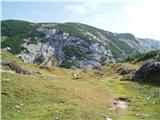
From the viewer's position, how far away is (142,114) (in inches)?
1737

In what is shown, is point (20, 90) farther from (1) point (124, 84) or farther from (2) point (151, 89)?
(1) point (124, 84)

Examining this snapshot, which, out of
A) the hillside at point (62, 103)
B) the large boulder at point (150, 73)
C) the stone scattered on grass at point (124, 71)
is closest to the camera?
the hillside at point (62, 103)

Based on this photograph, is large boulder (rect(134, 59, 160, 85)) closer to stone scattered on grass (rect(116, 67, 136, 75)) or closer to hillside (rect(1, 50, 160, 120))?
stone scattered on grass (rect(116, 67, 136, 75))

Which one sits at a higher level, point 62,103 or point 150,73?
point 150,73

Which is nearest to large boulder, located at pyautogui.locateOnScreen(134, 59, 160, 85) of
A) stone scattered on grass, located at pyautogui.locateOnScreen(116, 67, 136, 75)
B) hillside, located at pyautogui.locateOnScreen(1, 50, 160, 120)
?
stone scattered on grass, located at pyautogui.locateOnScreen(116, 67, 136, 75)

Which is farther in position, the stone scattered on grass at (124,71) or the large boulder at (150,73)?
the stone scattered on grass at (124,71)

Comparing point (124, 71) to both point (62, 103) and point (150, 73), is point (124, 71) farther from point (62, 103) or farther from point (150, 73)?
point (62, 103)

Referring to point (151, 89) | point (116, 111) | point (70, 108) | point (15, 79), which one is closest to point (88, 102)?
point (116, 111)

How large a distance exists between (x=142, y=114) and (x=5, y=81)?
18.9 meters

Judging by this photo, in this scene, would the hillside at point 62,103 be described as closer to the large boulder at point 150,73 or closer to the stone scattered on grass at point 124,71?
the large boulder at point 150,73

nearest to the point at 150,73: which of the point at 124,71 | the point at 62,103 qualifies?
the point at 124,71

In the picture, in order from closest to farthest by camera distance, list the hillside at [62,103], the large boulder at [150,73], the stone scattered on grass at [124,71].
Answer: the hillside at [62,103] < the large boulder at [150,73] < the stone scattered on grass at [124,71]

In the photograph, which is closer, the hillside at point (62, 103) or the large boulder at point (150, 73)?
the hillside at point (62, 103)


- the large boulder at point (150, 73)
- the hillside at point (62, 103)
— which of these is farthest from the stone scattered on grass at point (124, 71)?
the hillside at point (62, 103)
